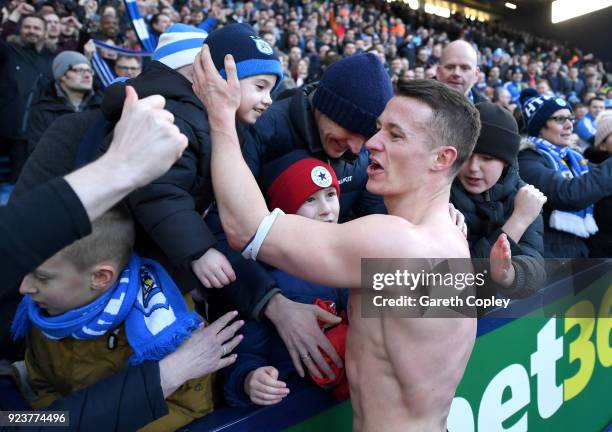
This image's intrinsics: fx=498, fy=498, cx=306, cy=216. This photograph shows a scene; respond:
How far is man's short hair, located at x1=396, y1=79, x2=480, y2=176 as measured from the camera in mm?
1400

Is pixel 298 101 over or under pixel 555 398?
over

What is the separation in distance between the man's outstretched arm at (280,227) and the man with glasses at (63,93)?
3384 millimetres

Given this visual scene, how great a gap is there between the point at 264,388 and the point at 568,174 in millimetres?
2542

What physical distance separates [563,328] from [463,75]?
5.92 feet

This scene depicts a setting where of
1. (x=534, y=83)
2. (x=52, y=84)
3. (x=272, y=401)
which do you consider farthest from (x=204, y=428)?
(x=534, y=83)

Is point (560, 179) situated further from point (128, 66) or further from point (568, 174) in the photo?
point (128, 66)

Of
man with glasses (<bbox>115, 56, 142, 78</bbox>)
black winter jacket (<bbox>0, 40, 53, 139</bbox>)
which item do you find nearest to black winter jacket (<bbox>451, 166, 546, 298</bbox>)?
man with glasses (<bbox>115, 56, 142, 78</bbox>)

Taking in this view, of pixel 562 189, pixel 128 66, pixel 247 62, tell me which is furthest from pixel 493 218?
pixel 128 66

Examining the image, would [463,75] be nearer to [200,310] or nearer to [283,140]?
[283,140]

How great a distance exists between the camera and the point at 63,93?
439 cm

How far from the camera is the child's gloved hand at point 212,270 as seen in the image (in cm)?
132

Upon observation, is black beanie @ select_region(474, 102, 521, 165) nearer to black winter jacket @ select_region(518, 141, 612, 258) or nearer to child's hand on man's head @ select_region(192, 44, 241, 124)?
black winter jacket @ select_region(518, 141, 612, 258)

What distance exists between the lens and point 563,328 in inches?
97.7

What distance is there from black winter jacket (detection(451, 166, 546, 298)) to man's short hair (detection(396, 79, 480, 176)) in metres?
0.92
